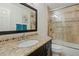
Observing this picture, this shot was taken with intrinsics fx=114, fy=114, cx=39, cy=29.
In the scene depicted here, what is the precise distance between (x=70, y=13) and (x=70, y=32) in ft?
0.90

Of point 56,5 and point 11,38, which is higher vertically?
point 56,5

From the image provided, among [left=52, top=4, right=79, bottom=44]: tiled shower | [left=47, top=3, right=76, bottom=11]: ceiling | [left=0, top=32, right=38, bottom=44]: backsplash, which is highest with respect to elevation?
[left=47, top=3, right=76, bottom=11]: ceiling

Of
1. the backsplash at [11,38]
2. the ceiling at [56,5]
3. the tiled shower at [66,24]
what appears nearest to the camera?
the backsplash at [11,38]

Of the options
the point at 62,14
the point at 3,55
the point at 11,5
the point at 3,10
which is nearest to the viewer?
the point at 3,55

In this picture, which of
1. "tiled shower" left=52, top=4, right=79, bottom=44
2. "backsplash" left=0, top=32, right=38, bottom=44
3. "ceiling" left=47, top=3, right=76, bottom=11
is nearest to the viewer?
"backsplash" left=0, top=32, right=38, bottom=44

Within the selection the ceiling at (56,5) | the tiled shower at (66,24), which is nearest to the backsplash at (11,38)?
the tiled shower at (66,24)

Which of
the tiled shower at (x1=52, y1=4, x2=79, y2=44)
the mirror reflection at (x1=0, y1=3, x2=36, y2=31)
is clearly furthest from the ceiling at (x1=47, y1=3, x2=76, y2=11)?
the mirror reflection at (x1=0, y1=3, x2=36, y2=31)

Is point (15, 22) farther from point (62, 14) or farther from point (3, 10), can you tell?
point (62, 14)

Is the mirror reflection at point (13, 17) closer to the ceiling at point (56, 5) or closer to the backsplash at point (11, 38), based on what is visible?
the backsplash at point (11, 38)

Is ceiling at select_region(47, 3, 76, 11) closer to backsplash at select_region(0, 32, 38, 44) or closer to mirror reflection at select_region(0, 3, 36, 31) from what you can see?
mirror reflection at select_region(0, 3, 36, 31)

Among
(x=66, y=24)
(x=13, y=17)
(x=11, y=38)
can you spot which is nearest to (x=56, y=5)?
(x=66, y=24)

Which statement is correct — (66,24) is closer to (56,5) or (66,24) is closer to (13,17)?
(56,5)

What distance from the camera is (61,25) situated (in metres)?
1.62

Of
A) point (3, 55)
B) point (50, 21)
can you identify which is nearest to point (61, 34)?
point (50, 21)
